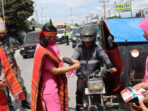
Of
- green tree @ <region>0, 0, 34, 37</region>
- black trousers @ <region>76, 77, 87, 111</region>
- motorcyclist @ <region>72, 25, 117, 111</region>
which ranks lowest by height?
black trousers @ <region>76, 77, 87, 111</region>

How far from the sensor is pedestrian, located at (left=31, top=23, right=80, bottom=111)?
2727mm

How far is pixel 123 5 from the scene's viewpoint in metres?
36.9

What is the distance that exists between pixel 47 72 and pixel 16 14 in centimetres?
2888

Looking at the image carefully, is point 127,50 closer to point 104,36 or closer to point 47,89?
point 104,36

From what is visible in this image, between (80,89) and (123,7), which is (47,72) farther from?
(123,7)

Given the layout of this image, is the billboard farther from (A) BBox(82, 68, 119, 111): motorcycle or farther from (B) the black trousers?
(A) BBox(82, 68, 119, 111): motorcycle

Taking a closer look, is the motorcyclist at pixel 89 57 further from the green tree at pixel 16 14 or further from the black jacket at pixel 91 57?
the green tree at pixel 16 14

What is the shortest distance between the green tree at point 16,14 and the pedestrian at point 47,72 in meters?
28.3

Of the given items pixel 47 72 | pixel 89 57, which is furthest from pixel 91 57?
pixel 47 72

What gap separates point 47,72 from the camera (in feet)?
9.24

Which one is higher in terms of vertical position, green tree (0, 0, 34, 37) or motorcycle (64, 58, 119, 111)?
green tree (0, 0, 34, 37)

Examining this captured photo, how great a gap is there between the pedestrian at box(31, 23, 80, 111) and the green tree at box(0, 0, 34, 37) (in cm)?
2828

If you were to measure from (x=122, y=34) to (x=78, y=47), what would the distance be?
103 cm

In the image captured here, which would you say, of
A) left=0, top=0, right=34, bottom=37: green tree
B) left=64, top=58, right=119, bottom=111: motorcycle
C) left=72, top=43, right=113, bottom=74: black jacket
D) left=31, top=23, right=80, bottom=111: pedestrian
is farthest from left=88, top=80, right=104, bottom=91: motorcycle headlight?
left=0, top=0, right=34, bottom=37: green tree
